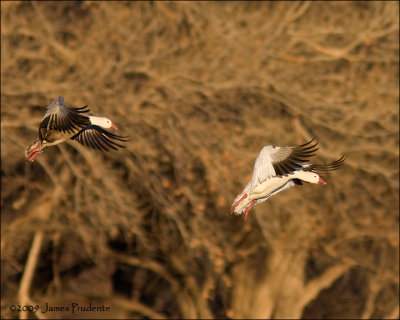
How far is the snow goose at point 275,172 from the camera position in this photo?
7742mm

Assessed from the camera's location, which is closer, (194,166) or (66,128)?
(66,128)

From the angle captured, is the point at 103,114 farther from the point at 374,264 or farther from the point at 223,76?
the point at 374,264

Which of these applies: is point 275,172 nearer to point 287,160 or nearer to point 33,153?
point 287,160

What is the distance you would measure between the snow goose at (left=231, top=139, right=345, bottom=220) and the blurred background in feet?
12.4

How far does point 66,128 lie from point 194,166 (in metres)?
5.17

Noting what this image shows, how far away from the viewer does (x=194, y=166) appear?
12.4m

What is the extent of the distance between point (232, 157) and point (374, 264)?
243 cm

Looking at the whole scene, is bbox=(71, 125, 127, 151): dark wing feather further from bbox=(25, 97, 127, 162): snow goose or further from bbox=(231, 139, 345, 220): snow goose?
bbox=(231, 139, 345, 220): snow goose

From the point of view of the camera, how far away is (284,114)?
41.4 feet

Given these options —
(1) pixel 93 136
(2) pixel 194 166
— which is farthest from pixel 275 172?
(2) pixel 194 166

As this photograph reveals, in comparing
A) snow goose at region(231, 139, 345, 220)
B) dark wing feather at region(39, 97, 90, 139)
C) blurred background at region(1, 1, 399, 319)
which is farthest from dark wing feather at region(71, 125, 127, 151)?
blurred background at region(1, 1, 399, 319)

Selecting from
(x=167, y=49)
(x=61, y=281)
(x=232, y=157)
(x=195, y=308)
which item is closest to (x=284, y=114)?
(x=232, y=157)

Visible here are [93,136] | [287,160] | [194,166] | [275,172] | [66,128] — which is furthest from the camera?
[194,166]

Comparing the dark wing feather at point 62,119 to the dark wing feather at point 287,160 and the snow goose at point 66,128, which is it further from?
the dark wing feather at point 287,160
